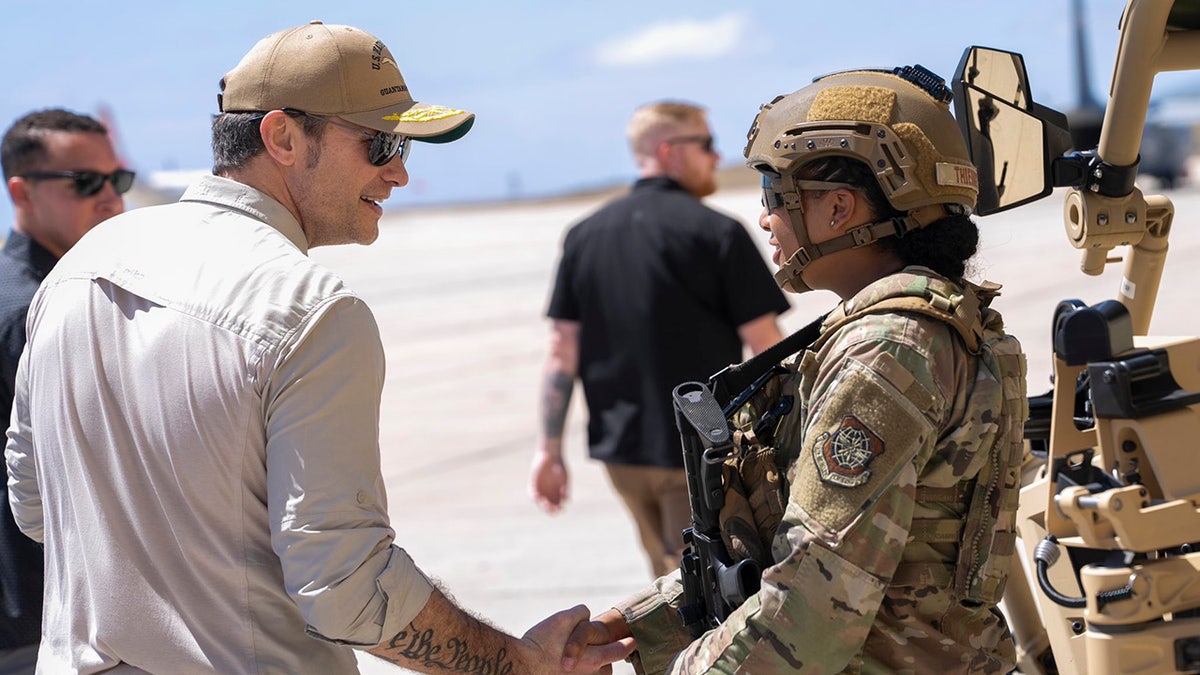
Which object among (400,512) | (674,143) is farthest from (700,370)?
(400,512)

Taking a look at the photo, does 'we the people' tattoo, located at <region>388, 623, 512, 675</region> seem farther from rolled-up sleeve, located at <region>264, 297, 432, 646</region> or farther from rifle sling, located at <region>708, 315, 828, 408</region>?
rifle sling, located at <region>708, 315, 828, 408</region>

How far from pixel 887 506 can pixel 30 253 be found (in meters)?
2.84

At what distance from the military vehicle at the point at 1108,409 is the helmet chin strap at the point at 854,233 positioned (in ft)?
1.09

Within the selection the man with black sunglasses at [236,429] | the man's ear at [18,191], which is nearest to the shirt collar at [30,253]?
the man's ear at [18,191]

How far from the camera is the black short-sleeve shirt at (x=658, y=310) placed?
5.59m

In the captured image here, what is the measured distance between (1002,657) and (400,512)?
6.95 m

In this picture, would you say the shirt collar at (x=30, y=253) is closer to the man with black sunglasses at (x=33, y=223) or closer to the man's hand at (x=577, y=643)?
the man with black sunglasses at (x=33, y=223)

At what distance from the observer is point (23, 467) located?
2902mm

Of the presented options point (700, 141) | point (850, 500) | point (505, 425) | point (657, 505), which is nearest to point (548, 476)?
point (657, 505)

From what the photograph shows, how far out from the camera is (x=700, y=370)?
18.5 ft

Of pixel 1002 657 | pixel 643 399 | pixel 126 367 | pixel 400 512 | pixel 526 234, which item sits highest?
pixel 126 367

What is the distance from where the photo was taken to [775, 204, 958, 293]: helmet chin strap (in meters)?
2.43

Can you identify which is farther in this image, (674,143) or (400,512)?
(400,512)

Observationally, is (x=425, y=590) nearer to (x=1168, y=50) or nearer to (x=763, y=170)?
(x=763, y=170)
